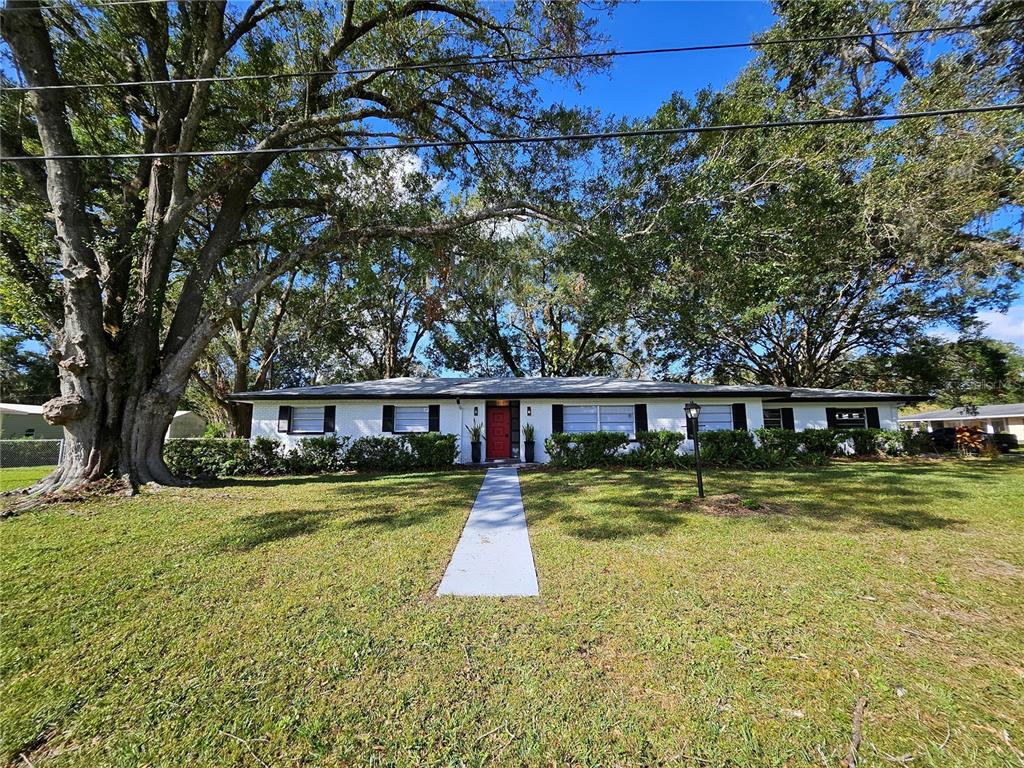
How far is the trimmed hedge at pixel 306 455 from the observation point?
1136 cm

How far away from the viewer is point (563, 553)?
4691 millimetres

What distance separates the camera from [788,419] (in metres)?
14.8

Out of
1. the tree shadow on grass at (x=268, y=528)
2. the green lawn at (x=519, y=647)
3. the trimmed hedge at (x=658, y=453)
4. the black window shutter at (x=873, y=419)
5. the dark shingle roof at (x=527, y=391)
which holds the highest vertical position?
the dark shingle roof at (x=527, y=391)

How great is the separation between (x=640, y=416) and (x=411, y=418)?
822 cm

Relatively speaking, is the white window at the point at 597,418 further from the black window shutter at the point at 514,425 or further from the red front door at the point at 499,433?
the red front door at the point at 499,433

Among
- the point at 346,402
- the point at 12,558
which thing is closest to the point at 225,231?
the point at 346,402

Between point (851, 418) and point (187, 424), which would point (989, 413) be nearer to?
point (851, 418)

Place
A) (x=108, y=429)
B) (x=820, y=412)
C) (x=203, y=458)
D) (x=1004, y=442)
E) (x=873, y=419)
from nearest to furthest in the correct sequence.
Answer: (x=108, y=429) → (x=203, y=458) → (x=820, y=412) → (x=873, y=419) → (x=1004, y=442)

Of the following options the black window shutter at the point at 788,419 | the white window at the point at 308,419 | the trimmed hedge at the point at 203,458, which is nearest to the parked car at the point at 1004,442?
the black window shutter at the point at 788,419

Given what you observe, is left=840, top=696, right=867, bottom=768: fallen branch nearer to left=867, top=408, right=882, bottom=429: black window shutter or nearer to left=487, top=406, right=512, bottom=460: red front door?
left=487, top=406, right=512, bottom=460: red front door

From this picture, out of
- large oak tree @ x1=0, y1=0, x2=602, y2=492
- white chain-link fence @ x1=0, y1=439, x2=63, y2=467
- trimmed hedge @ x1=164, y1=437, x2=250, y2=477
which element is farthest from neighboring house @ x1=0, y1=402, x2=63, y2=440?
large oak tree @ x1=0, y1=0, x2=602, y2=492

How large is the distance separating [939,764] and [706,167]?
9341 millimetres

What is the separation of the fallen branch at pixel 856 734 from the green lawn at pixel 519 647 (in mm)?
33

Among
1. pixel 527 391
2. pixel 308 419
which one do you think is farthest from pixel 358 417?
pixel 527 391
